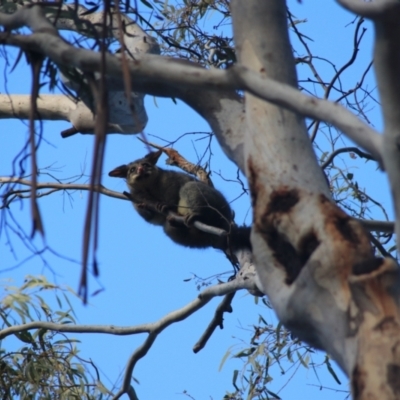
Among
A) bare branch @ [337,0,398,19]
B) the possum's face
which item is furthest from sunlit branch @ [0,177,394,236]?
bare branch @ [337,0,398,19]

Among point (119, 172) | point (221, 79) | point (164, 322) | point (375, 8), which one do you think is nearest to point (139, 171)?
point (119, 172)

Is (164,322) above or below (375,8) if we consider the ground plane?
above

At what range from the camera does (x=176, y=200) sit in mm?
6211

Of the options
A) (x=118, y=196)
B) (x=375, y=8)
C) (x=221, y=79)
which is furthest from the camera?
(x=118, y=196)

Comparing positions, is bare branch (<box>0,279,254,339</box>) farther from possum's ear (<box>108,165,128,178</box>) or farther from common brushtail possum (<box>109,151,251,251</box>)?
possum's ear (<box>108,165,128,178</box>)

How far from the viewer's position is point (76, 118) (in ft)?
15.6

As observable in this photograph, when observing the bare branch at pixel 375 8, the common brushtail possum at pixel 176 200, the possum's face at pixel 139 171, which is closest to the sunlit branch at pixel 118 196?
the common brushtail possum at pixel 176 200

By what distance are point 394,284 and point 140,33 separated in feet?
10.4

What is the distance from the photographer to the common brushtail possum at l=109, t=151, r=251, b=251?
574 centimetres

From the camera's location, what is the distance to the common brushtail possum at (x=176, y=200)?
18.8ft

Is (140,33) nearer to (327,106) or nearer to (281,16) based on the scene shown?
(281,16)

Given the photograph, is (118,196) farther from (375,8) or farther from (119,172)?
(375,8)

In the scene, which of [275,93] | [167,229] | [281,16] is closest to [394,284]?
[275,93]

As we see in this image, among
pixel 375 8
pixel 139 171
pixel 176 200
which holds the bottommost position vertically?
pixel 375 8
